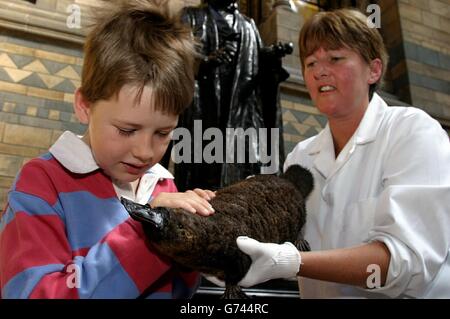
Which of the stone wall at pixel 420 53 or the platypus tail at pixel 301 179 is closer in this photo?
the platypus tail at pixel 301 179

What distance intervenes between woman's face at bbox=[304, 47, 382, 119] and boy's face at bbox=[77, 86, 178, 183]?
1.95ft

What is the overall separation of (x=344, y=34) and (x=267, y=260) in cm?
76

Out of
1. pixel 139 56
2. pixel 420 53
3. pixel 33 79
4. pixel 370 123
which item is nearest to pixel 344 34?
pixel 370 123

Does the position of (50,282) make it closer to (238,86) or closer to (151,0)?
(151,0)

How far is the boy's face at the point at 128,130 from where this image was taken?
0.72 meters

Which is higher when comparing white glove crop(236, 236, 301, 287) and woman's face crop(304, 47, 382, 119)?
woman's face crop(304, 47, 382, 119)

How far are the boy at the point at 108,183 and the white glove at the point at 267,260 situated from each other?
91 mm

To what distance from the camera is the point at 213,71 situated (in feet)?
8.18

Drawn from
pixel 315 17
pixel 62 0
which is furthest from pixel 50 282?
pixel 62 0

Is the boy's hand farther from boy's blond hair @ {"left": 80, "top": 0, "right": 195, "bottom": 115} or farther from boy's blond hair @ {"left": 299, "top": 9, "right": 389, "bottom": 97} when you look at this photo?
boy's blond hair @ {"left": 299, "top": 9, "right": 389, "bottom": 97}

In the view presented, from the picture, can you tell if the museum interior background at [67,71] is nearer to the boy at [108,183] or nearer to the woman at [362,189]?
the woman at [362,189]

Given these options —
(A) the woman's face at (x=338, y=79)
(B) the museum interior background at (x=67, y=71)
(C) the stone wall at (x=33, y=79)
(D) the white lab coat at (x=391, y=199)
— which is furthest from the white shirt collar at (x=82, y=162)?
(C) the stone wall at (x=33, y=79)

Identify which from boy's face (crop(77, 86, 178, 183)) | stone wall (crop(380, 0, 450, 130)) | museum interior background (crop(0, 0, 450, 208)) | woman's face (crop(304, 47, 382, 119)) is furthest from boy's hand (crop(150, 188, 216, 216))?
stone wall (crop(380, 0, 450, 130))

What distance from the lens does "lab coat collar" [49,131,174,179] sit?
0.77 m
